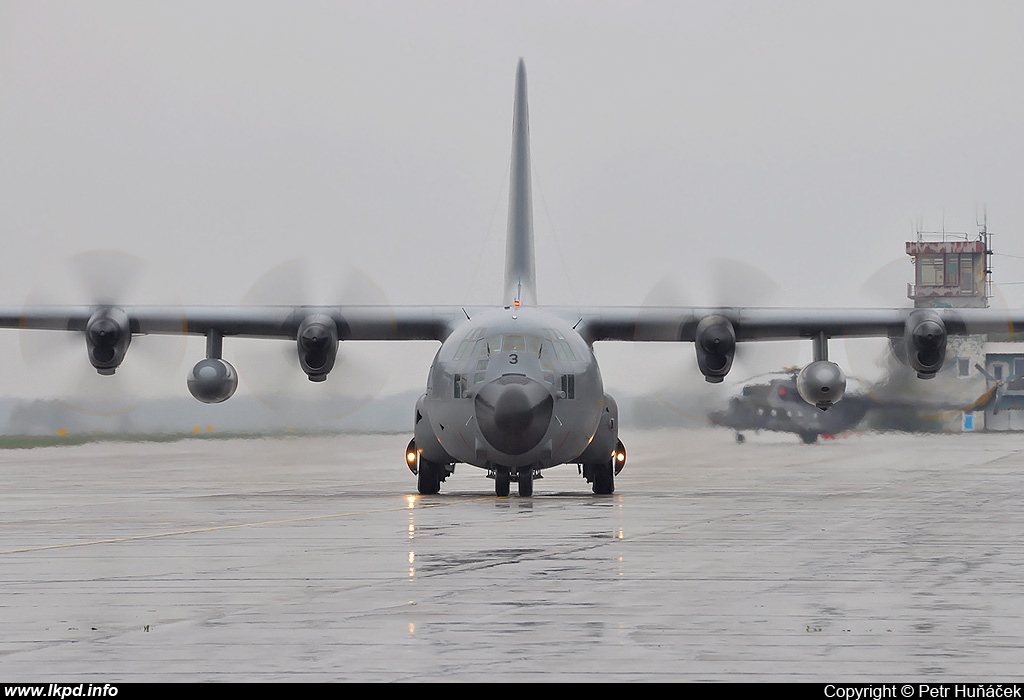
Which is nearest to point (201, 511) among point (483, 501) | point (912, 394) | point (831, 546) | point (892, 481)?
point (483, 501)

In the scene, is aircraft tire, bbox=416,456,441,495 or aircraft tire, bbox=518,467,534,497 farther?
aircraft tire, bbox=416,456,441,495

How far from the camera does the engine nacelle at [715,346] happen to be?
30.4 m

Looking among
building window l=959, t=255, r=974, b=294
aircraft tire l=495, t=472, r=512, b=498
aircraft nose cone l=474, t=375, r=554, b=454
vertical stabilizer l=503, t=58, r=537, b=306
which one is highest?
building window l=959, t=255, r=974, b=294

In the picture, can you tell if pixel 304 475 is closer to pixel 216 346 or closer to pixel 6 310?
pixel 216 346

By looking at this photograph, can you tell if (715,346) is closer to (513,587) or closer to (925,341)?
(925,341)

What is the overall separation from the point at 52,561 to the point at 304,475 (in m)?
22.6

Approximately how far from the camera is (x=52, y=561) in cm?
1400

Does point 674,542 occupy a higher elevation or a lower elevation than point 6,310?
lower

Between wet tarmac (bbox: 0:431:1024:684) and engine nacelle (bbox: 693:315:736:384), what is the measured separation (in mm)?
4232

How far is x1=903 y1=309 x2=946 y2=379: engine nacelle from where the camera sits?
30.1 metres

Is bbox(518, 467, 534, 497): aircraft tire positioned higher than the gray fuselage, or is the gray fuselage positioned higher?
the gray fuselage

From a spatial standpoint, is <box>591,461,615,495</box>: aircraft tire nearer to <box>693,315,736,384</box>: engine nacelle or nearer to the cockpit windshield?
the cockpit windshield

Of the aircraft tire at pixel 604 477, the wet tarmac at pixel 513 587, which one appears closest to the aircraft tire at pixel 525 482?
the wet tarmac at pixel 513 587

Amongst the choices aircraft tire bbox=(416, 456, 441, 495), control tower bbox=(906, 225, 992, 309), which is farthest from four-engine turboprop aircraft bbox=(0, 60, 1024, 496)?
control tower bbox=(906, 225, 992, 309)
